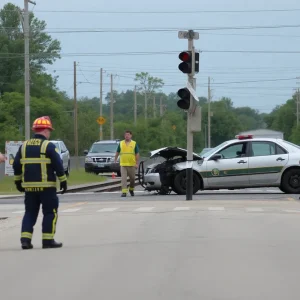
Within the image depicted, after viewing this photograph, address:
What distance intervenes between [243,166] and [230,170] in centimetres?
37

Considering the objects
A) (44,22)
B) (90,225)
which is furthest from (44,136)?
(44,22)

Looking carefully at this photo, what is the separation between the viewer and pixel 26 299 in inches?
322

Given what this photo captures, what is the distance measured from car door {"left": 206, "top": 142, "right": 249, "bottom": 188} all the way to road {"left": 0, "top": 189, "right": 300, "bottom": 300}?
22.4 feet

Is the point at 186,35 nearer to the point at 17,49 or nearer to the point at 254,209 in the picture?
the point at 254,209

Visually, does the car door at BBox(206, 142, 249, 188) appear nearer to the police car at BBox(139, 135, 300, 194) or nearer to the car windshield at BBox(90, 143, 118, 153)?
the police car at BBox(139, 135, 300, 194)

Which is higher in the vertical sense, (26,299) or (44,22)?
(44,22)

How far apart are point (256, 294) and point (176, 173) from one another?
15.5m

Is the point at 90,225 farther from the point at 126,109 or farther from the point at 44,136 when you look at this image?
the point at 126,109

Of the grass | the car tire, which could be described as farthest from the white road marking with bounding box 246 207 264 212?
the grass

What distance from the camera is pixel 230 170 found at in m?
23.4

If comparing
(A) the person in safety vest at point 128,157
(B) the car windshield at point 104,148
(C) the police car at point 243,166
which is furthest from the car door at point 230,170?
(B) the car windshield at point 104,148

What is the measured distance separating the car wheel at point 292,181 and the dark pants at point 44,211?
13.0 m

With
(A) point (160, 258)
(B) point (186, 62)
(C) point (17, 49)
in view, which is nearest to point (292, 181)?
(B) point (186, 62)

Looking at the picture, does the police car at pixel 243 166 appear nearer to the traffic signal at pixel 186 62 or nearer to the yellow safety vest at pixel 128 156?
the yellow safety vest at pixel 128 156
